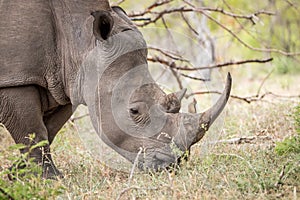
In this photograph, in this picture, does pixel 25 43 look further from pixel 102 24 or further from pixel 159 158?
pixel 159 158

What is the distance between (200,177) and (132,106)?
0.82m

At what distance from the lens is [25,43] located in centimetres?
495

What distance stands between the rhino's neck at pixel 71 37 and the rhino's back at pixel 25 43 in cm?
8

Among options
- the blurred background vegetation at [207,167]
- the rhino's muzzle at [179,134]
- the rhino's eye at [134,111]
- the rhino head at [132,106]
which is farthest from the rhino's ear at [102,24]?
the blurred background vegetation at [207,167]

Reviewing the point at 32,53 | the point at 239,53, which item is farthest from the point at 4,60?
the point at 239,53

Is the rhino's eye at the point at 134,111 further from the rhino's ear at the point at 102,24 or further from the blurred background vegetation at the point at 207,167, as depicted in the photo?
the rhino's ear at the point at 102,24

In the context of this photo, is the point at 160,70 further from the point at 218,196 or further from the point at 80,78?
the point at 218,196

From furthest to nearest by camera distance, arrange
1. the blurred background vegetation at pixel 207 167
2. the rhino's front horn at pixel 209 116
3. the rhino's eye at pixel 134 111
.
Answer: the rhino's eye at pixel 134 111, the rhino's front horn at pixel 209 116, the blurred background vegetation at pixel 207 167

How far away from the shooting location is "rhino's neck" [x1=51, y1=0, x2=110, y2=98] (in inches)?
201

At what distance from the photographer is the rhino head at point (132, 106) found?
484 centimetres

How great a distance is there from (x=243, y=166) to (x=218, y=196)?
69 centimetres

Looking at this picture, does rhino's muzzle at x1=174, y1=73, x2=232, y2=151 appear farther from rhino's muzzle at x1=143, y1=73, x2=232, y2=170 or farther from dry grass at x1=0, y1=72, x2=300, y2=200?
dry grass at x1=0, y1=72, x2=300, y2=200

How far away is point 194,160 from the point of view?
16.8 ft

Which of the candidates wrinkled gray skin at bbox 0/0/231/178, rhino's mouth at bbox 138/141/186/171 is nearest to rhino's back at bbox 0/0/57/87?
wrinkled gray skin at bbox 0/0/231/178
